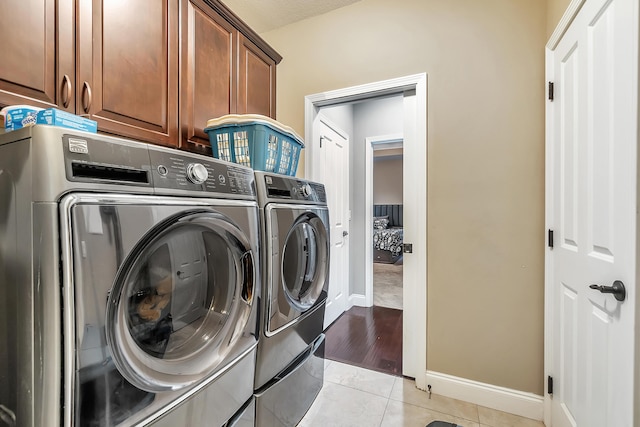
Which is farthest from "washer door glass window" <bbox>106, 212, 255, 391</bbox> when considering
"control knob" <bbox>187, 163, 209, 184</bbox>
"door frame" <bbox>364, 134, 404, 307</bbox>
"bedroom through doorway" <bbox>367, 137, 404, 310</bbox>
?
"bedroom through doorway" <bbox>367, 137, 404, 310</bbox>

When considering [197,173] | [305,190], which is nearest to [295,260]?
[305,190]

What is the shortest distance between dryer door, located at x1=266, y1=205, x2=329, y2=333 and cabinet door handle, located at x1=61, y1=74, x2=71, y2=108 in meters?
0.79

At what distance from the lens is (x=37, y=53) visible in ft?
2.92

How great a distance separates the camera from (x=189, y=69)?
1386mm

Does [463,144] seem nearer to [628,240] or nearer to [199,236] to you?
[628,240]

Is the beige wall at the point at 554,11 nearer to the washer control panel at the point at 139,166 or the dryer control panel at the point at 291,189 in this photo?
the dryer control panel at the point at 291,189

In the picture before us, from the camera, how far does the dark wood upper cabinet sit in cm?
88

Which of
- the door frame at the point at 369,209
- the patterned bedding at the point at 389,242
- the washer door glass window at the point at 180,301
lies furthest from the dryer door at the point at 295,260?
the patterned bedding at the point at 389,242

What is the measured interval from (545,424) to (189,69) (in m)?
2.76

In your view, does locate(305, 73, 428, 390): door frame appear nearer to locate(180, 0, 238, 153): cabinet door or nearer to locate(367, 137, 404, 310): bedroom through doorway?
locate(180, 0, 238, 153): cabinet door

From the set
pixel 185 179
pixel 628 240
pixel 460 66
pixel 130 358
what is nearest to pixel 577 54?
pixel 460 66

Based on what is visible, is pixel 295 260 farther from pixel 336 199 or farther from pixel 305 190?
pixel 336 199

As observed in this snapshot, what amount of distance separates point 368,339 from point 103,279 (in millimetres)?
2414

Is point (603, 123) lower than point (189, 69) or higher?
lower
